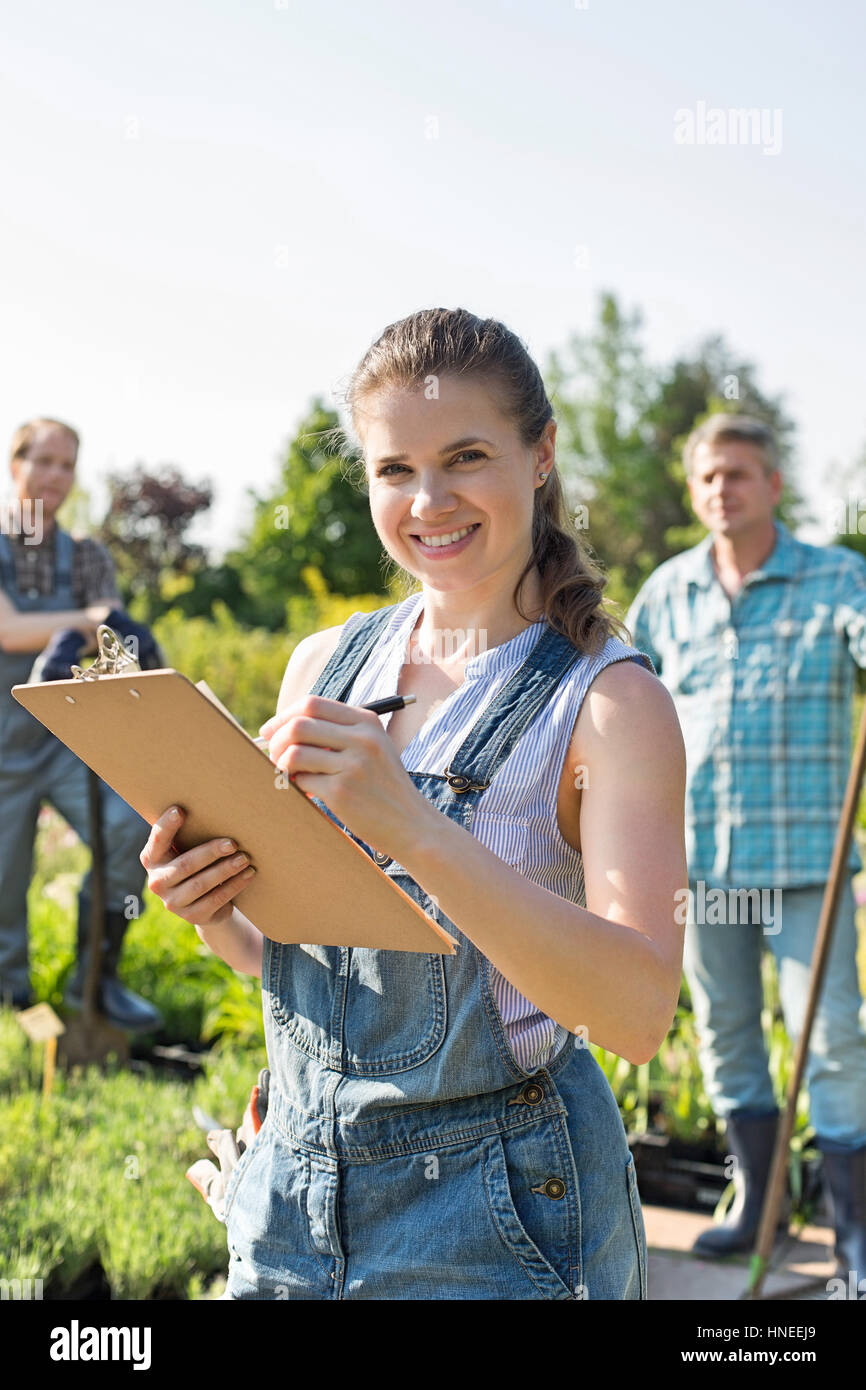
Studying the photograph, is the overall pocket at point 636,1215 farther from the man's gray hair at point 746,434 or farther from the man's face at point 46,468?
the man's face at point 46,468

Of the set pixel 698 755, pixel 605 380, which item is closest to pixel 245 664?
pixel 698 755

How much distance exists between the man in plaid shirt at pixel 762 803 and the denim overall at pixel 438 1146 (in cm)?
200

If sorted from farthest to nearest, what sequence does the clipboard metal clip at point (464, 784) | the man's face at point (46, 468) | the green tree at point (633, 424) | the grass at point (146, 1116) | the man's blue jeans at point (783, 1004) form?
the green tree at point (633, 424), the man's face at point (46, 468), the man's blue jeans at point (783, 1004), the grass at point (146, 1116), the clipboard metal clip at point (464, 784)

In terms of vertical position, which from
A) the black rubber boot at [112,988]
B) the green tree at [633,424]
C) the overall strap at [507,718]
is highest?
the green tree at [633,424]

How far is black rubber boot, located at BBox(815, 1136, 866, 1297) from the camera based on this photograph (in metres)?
3.12

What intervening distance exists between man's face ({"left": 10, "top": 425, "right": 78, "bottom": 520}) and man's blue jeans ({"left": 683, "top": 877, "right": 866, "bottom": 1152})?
2509mm

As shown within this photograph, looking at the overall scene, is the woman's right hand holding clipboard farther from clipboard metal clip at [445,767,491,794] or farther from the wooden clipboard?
clipboard metal clip at [445,767,491,794]

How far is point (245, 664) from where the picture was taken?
12047 mm

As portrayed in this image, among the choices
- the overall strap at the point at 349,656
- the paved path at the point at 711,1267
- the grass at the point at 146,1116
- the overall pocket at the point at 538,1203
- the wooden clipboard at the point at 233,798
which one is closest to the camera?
the wooden clipboard at the point at 233,798

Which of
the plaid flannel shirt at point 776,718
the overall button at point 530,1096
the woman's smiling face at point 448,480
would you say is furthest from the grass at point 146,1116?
the woman's smiling face at point 448,480

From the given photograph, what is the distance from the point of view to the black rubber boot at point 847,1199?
3.12 meters

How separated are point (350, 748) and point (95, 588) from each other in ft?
11.2

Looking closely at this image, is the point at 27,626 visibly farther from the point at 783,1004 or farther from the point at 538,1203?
the point at 538,1203
